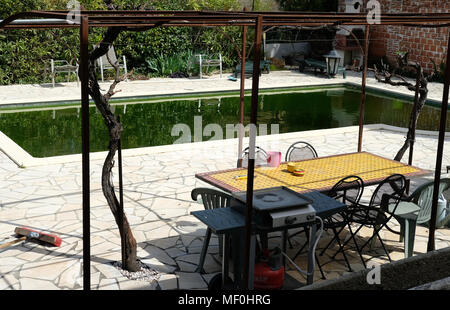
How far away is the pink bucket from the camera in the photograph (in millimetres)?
6223

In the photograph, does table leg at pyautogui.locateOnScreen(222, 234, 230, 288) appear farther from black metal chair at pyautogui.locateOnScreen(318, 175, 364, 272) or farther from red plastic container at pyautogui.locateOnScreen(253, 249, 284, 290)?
black metal chair at pyautogui.locateOnScreen(318, 175, 364, 272)

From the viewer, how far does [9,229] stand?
6020mm

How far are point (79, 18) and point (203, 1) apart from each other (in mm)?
16052

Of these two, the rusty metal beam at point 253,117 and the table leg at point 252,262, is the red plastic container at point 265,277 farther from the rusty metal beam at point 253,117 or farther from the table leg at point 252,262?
the rusty metal beam at point 253,117

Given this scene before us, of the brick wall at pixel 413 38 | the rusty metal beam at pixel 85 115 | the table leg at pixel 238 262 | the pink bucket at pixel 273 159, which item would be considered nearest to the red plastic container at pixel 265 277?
the table leg at pixel 238 262

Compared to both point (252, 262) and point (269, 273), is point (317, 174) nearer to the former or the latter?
point (269, 273)

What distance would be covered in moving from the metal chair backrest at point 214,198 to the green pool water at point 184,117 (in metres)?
5.23

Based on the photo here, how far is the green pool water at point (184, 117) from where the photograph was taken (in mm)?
10812

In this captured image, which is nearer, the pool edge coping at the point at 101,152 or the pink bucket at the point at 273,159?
the pink bucket at the point at 273,159

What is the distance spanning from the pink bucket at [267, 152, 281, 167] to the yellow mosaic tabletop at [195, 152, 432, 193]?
2.2 inches

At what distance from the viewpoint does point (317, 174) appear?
6.07 meters

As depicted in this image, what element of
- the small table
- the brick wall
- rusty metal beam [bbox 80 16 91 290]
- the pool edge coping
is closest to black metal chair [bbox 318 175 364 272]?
the small table

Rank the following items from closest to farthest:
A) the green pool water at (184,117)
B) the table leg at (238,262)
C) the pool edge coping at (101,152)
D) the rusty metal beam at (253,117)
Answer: the rusty metal beam at (253,117), the table leg at (238,262), the pool edge coping at (101,152), the green pool water at (184,117)

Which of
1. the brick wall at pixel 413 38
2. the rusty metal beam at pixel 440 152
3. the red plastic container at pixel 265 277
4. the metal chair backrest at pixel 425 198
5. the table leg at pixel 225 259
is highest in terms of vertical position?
the brick wall at pixel 413 38
